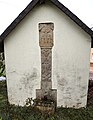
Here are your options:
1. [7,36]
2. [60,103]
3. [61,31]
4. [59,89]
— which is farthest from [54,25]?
[60,103]

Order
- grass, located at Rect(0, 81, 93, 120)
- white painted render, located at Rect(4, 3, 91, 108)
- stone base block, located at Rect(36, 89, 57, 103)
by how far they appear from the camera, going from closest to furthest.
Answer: grass, located at Rect(0, 81, 93, 120) → white painted render, located at Rect(4, 3, 91, 108) → stone base block, located at Rect(36, 89, 57, 103)

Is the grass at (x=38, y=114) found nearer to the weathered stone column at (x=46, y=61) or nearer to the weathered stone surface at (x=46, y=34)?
the weathered stone column at (x=46, y=61)

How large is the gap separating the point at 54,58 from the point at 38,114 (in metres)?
2.18

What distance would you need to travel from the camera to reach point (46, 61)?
6547mm

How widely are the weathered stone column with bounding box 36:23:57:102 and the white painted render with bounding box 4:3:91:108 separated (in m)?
0.13

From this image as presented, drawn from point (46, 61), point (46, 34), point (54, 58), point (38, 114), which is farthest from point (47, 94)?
point (46, 34)

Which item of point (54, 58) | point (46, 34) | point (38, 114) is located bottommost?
point (38, 114)

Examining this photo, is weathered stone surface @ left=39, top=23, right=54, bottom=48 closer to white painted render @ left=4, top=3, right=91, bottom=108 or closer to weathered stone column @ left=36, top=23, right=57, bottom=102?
weathered stone column @ left=36, top=23, right=57, bottom=102

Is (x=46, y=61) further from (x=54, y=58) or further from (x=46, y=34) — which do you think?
(x=46, y=34)

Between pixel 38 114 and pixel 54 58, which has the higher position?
pixel 54 58

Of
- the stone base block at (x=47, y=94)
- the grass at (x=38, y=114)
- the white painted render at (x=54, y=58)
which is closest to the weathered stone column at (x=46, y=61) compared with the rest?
the stone base block at (x=47, y=94)

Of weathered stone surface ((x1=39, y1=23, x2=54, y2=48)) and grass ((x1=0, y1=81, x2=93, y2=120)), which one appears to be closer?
grass ((x1=0, y1=81, x2=93, y2=120))

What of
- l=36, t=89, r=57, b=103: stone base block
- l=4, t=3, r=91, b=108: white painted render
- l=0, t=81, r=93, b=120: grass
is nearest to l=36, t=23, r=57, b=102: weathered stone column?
Answer: l=36, t=89, r=57, b=103: stone base block

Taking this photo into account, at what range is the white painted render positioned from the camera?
6.22 metres
